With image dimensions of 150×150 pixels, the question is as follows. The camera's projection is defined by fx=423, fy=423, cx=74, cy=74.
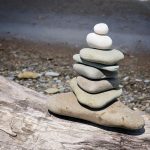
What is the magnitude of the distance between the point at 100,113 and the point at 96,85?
0.52ft

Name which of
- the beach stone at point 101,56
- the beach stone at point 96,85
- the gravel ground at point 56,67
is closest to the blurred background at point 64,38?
the gravel ground at point 56,67

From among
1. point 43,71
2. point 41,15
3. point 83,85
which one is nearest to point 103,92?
point 83,85

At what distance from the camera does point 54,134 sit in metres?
2.39

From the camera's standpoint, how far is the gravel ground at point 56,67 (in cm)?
451

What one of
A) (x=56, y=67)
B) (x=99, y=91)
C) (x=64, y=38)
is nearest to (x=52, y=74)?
(x=56, y=67)

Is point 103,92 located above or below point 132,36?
above

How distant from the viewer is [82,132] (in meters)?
2.41

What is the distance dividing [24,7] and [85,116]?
18.1 ft

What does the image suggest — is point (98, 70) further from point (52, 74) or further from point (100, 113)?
point (52, 74)

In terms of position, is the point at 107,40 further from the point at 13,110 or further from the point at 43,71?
the point at 43,71

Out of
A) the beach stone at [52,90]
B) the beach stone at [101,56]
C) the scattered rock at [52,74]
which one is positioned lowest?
the scattered rock at [52,74]

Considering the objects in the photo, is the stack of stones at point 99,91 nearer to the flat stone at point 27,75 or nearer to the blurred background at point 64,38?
the blurred background at point 64,38

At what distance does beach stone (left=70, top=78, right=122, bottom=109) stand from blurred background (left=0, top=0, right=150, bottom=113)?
1.79m

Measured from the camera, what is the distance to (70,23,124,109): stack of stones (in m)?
2.35
